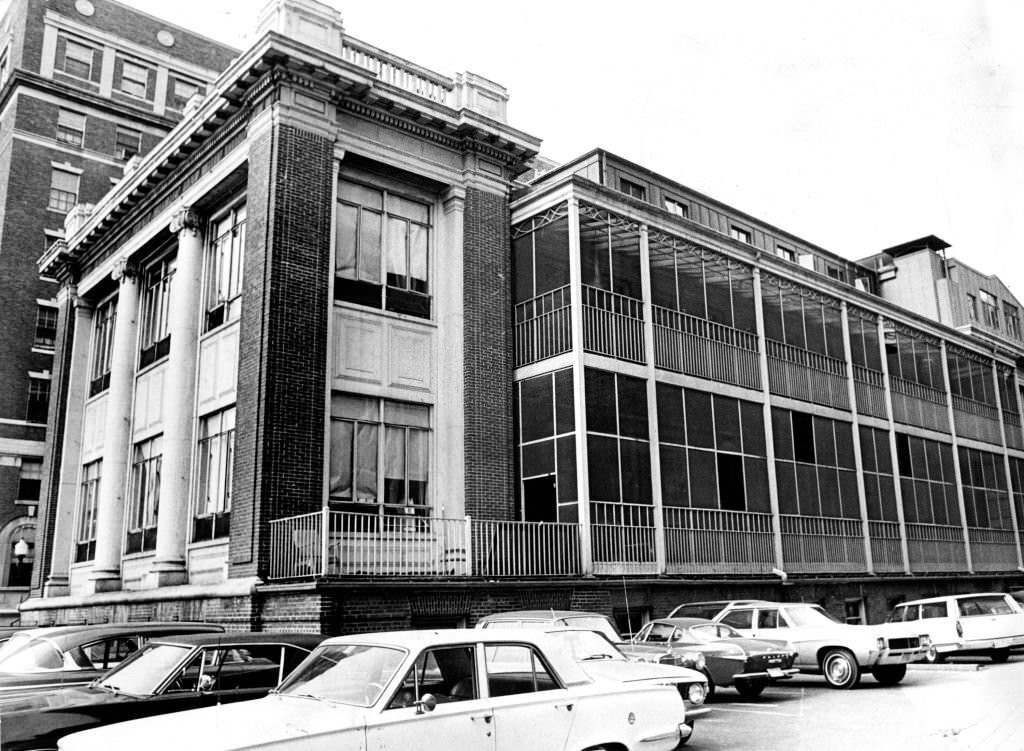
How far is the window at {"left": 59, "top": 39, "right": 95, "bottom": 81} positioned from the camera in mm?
40000

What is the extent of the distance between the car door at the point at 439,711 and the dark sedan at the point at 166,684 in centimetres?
299

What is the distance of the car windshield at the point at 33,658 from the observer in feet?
34.9

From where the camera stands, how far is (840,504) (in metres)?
25.2

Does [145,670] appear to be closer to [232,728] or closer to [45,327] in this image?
[232,728]

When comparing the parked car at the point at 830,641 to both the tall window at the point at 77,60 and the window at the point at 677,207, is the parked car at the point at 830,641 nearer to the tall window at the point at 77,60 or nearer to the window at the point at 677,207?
the window at the point at 677,207

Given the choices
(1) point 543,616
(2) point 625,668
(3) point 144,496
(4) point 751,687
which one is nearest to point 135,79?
(3) point 144,496

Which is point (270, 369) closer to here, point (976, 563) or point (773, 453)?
point (773, 453)

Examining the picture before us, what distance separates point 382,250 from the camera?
20.3m

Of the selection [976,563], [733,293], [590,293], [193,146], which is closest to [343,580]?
[590,293]

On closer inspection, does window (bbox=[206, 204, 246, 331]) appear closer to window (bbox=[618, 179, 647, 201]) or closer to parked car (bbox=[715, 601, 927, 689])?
window (bbox=[618, 179, 647, 201])

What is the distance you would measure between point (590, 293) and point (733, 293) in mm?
5837

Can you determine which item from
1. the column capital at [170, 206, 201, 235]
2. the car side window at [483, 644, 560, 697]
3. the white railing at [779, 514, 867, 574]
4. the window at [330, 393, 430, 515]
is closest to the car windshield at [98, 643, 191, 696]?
the car side window at [483, 644, 560, 697]

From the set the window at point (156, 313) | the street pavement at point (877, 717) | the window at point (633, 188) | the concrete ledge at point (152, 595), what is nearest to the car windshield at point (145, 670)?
the street pavement at point (877, 717)

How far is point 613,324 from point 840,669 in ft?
28.3
